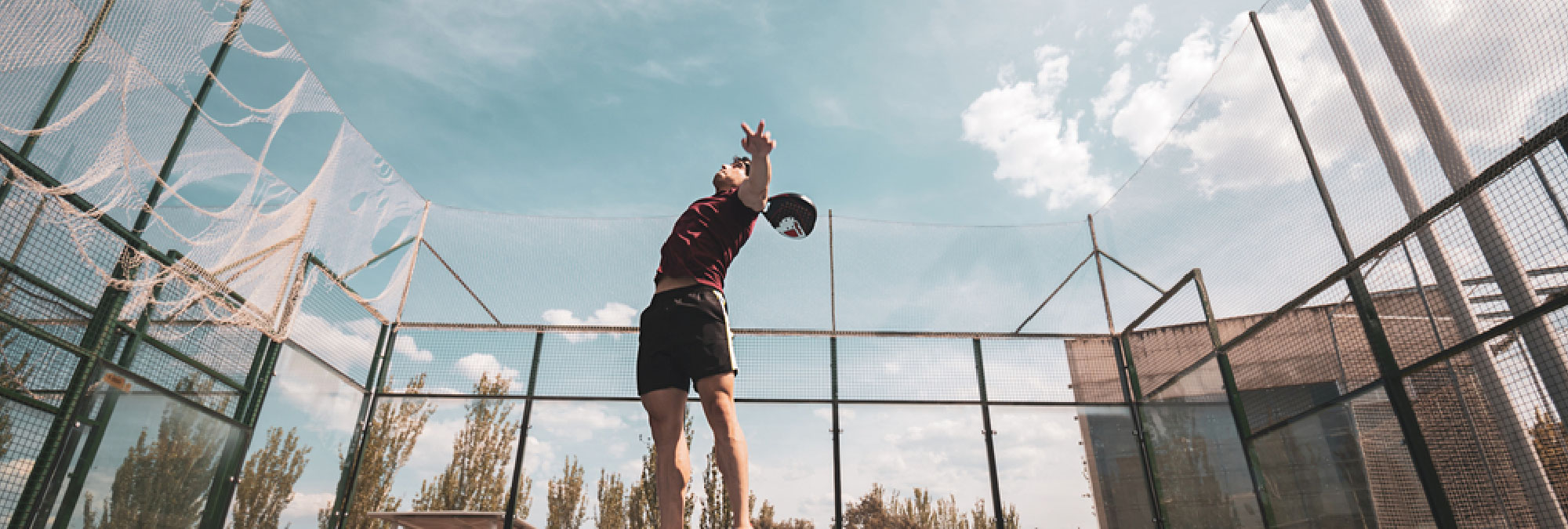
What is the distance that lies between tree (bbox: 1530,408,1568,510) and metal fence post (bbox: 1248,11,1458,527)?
0.57 metres

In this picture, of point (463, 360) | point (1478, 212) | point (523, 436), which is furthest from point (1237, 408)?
point (463, 360)

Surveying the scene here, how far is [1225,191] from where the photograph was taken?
452cm

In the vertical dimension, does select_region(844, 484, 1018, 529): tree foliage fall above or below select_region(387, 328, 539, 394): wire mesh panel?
below

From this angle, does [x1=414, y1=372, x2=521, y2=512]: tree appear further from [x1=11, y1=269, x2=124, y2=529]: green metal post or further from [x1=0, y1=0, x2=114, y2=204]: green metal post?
[x1=0, y1=0, x2=114, y2=204]: green metal post

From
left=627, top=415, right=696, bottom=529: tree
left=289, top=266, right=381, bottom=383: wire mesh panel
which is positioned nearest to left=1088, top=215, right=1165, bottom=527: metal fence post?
left=627, top=415, right=696, bottom=529: tree

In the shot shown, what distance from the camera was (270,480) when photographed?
470cm

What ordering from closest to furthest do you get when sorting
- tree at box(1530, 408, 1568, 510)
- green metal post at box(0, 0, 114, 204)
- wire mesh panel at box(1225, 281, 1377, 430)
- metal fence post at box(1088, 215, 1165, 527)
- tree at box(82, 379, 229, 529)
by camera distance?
tree at box(1530, 408, 1568, 510), green metal post at box(0, 0, 114, 204), wire mesh panel at box(1225, 281, 1377, 430), tree at box(82, 379, 229, 529), metal fence post at box(1088, 215, 1165, 527)

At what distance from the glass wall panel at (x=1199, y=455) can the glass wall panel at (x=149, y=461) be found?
6346mm

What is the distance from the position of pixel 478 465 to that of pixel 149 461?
6.24 feet

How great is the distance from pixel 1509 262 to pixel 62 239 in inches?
233

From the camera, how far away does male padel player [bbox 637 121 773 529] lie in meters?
1.99

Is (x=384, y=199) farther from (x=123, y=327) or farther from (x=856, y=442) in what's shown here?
(x=856, y=442)

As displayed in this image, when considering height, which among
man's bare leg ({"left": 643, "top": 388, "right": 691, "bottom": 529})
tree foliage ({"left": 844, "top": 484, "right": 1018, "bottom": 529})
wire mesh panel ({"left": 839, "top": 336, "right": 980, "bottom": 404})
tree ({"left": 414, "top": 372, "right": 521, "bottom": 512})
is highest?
wire mesh panel ({"left": 839, "top": 336, "right": 980, "bottom": 404})

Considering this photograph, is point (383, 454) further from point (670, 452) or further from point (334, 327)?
point (670, 452)
